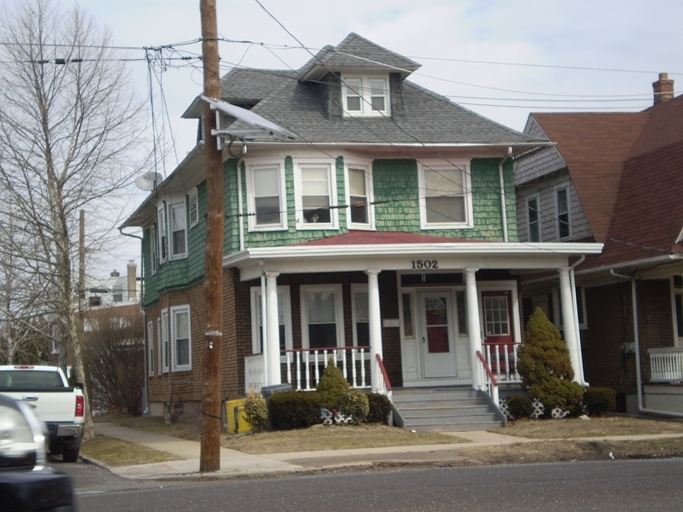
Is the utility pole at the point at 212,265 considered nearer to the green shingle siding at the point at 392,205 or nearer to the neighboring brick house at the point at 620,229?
the green shingle siding at the point at 392,205

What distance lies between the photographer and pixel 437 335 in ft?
72.9

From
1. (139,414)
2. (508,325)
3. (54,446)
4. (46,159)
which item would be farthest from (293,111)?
(139,414)

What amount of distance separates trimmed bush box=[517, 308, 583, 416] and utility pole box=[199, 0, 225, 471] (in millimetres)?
7950

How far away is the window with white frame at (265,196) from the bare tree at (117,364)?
565 inches

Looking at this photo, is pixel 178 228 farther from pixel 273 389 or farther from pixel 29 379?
pixel 29 379

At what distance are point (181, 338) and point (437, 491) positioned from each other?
1610 cm

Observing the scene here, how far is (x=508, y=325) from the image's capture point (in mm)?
22578

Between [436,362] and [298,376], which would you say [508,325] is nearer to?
[436,362]

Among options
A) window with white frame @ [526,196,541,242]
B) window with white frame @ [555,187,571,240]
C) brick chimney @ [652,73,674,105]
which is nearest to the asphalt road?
window with white frame @ [555,187,571,240]

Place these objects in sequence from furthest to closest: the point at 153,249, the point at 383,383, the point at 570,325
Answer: the point at 153,249 → the point at 570,325 → the point at 383,383

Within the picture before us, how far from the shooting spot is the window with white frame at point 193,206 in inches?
952

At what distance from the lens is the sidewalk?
1356 centimetres

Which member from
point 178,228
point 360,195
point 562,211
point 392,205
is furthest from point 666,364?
point 178,228

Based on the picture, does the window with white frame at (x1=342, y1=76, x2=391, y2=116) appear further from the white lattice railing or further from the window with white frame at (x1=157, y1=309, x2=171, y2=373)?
the window with white frame at (x1=157, y1=309, x2=171, y2=373)
